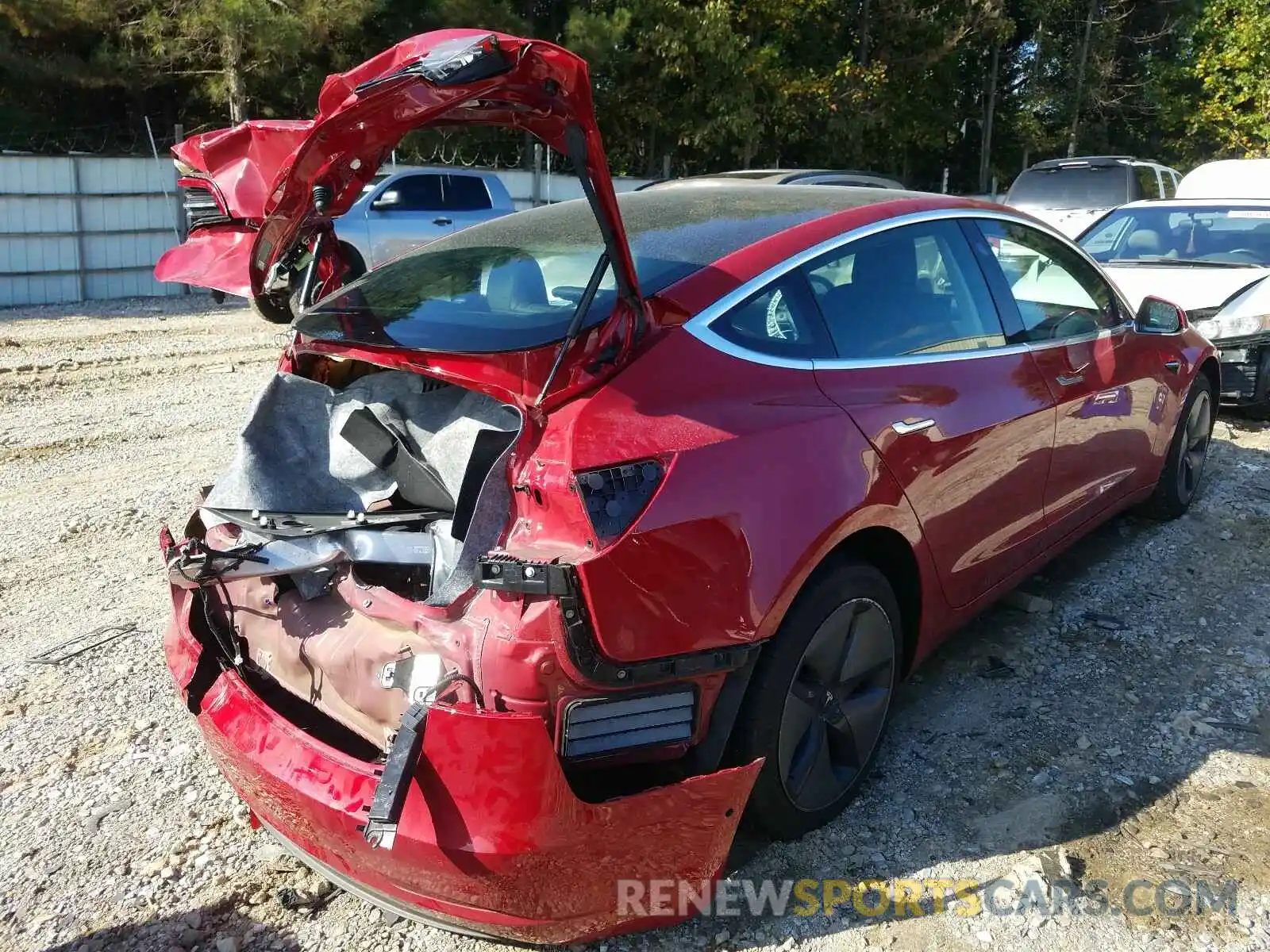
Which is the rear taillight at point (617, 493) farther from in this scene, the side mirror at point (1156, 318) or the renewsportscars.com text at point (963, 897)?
the side mirror at point (1156, 318)

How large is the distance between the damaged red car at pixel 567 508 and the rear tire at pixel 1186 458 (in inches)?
75.6

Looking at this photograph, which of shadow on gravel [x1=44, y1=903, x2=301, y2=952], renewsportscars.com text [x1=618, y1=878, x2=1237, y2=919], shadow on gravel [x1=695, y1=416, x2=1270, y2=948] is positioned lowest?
shadow on gravel [x1=695, y1=416, x2=1270, y2=948]

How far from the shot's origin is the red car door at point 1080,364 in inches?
144

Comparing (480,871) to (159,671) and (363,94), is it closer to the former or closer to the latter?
(363,94)

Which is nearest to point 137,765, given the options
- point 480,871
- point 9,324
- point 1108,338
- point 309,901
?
point 309,901

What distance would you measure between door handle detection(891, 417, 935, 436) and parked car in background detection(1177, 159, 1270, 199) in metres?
11.6

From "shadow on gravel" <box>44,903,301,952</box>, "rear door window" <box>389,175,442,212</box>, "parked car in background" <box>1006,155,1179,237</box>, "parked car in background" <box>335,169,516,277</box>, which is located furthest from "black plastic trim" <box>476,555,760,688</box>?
"parked car in background" <box>1006,155,1179,237</box>

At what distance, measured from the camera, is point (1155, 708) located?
137 inches

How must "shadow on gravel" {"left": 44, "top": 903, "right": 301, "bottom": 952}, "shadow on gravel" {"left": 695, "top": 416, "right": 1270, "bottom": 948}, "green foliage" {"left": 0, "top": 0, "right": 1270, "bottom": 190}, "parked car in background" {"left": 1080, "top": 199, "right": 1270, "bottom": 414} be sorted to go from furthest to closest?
1. "green foliage" {"left": 0, "top": 0, "right": 1270, "bottom": 190}
2. "parked car in background" {"left": 1080, "top": 199, "right": 1270, "bottom": 414}
3. "shadow on gravel" {"left": 695, "top": 416, "right": 1270, "bottom": 948}
4. "shadow on gravel" {"left": 44, "top": 903, "right": 301, "bottom": 952}

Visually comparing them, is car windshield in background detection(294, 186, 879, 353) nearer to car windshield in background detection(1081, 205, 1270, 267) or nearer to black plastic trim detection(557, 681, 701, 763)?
black plastic trim detection(557, 681, 701, 763)

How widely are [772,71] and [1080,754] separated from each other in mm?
19881

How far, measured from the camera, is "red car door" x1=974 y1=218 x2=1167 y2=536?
12.0ft

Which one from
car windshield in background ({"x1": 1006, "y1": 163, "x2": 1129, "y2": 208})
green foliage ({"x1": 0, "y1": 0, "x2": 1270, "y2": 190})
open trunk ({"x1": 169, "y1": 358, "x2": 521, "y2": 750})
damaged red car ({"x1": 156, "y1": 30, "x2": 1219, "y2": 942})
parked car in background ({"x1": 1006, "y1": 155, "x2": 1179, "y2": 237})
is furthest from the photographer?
green foliage ({"x1": 0, "y1": 0, "x2": 1270, "y2": 190})

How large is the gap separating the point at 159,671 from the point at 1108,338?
384 cm
